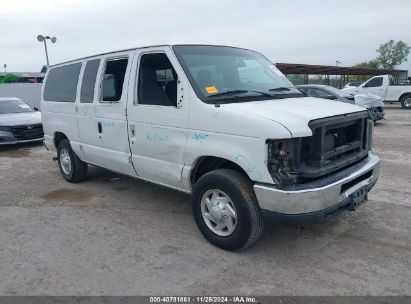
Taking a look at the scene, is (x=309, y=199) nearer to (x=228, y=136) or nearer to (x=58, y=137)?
(x=228, y=136)

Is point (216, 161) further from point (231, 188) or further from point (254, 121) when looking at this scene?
point (254, 121)

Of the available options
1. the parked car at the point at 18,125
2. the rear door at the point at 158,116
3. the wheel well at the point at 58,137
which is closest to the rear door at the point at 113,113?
the rear door at the point at 158,116

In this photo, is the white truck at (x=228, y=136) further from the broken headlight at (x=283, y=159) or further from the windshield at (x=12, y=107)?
the windshield at (x=12, y=107)

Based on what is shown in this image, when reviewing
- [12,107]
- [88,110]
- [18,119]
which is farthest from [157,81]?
[12,107]

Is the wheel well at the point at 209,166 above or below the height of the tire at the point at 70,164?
above

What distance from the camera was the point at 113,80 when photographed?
509cm

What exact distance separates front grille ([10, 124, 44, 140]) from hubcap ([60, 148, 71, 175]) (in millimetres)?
4724

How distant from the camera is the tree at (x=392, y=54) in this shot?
182ft

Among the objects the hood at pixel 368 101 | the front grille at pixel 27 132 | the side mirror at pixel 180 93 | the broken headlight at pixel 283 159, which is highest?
the side mirror at pixel 180 93

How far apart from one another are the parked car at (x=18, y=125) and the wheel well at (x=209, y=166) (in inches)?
323

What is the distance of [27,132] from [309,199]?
9652 mm

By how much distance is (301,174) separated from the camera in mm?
3426

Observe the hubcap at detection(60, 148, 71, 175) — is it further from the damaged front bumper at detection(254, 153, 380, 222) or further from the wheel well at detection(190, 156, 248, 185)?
the damaged front bumper at detection(254, 153, 380, 222)

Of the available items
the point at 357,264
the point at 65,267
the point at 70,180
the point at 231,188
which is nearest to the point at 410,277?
the point at 357,264
